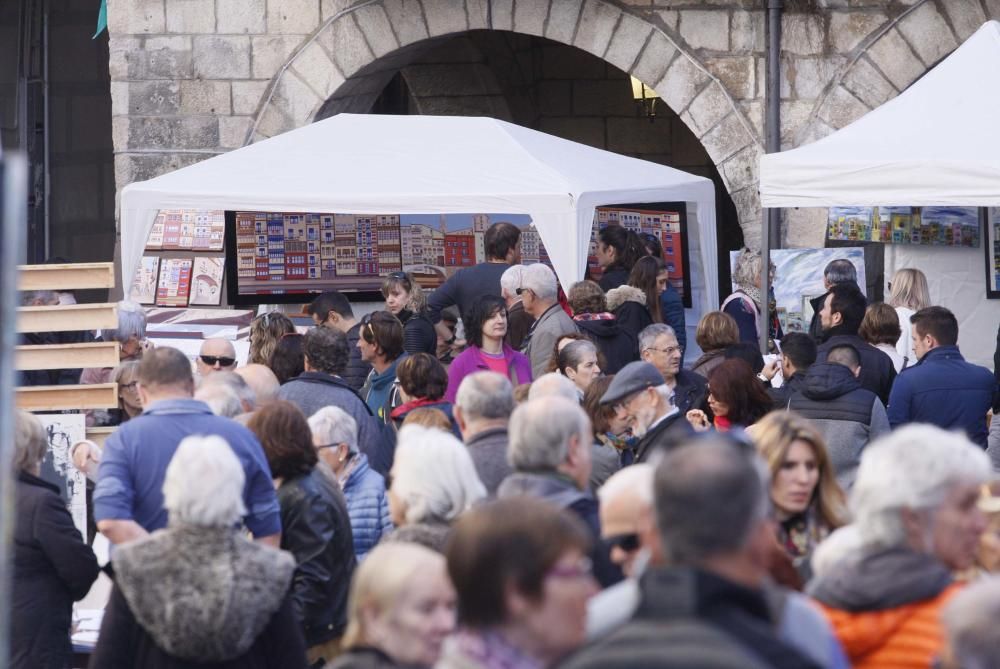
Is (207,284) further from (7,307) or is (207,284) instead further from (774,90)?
(7,307)

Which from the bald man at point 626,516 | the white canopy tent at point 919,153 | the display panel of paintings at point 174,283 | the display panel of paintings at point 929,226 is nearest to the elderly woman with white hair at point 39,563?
the bald man at point 626,516

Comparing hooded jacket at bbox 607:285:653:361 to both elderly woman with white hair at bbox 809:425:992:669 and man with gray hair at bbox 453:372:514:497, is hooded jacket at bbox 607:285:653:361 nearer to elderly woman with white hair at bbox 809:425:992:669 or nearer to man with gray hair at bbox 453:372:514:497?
man with gray hair at bbox 453:372:514:497

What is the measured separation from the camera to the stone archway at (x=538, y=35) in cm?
1096

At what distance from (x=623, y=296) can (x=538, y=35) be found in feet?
11.3

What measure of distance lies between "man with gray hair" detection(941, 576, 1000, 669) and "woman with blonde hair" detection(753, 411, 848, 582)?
157 cm

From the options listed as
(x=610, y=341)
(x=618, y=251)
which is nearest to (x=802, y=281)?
(x=618, y=251)

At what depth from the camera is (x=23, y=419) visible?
Answer: 15.7ft

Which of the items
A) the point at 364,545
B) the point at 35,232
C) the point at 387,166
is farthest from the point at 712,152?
the point at 35,232

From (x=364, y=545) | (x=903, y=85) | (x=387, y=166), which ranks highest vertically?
(x=903, y=85)

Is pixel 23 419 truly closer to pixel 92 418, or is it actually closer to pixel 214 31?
pixel 92 418

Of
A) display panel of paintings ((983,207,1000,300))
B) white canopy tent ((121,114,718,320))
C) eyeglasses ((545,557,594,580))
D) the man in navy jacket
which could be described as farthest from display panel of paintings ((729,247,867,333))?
eyeglasses ((545,557,594,580))

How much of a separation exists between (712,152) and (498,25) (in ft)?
6.00

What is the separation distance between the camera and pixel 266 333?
7688mm

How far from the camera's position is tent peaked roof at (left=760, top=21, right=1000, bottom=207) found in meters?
7.78
